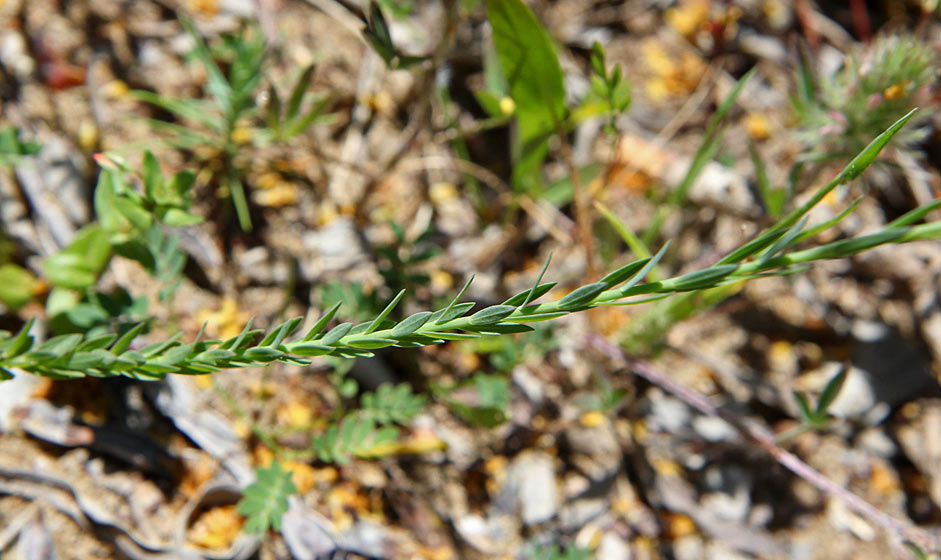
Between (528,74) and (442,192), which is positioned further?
(442,192)

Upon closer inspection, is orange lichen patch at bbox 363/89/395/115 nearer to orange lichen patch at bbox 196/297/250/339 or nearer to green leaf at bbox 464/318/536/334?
orange lichen patch at bbox 196/297/250/339

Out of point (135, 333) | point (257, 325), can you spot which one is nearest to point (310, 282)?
point (257, 325)

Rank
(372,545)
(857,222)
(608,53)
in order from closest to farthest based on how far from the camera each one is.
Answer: (372,545), (857,222), (608,53)

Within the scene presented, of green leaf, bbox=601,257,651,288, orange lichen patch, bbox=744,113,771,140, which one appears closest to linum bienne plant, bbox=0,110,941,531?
green leaf, bbox=601,257,651,288

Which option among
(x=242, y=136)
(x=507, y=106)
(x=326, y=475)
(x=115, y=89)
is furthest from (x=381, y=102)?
(x=326, y=475)

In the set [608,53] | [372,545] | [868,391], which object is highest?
[608,53]

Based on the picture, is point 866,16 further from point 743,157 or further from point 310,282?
point 310,282

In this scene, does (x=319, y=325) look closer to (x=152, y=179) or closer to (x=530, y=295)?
(x=530, y=295)
